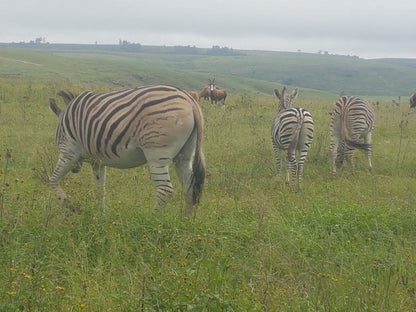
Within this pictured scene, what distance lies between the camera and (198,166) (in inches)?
265

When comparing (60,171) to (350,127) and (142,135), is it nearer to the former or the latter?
(142,135)

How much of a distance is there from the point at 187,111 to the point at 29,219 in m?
2.47

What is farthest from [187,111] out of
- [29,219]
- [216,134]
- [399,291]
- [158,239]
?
[216,134]

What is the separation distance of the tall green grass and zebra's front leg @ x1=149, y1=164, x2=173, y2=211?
23 cm

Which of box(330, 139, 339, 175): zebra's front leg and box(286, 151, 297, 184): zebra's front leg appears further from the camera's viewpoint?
box(330, 139, 339, 175): zebra's front leg

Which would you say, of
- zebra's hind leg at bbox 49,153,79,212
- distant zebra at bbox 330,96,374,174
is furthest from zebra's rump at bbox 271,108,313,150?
zebra's hind leg at bbox 49,153,79,212

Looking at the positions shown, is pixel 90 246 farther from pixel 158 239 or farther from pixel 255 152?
pixel 255 152

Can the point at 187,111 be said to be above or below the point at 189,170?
above

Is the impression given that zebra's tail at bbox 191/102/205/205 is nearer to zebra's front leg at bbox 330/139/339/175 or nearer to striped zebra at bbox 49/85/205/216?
striped zebra at bbox 49/85/205/216

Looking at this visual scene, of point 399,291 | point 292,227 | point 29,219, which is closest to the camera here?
point 399,291

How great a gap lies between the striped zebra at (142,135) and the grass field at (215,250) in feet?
1.70

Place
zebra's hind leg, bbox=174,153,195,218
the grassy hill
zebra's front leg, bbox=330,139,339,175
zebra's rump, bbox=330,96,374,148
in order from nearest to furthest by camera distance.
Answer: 1. zebra's hind leg, bbox=174,153,195,218
2. zebra's front leg, bbox=330,139,339,175
3. zebra's rump, bbox=330,96,374,148
4. the grassy hill

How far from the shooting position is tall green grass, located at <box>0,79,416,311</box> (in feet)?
13.6

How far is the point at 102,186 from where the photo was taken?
731 centimetres
